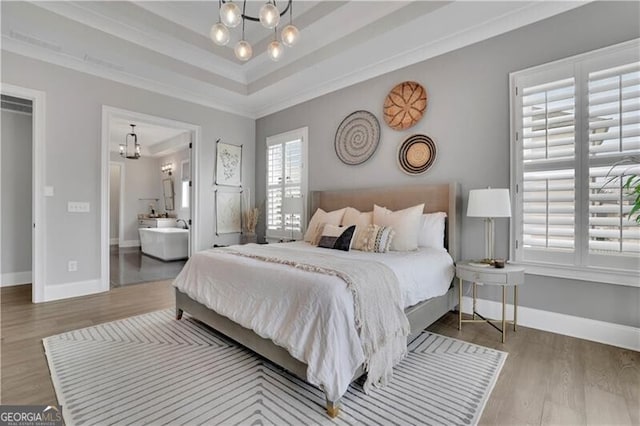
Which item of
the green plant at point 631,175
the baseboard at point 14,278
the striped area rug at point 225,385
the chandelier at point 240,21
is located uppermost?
the chandelier at point 240,21

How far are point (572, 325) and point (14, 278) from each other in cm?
699

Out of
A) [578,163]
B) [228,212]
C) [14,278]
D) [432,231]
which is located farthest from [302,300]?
[14,278]

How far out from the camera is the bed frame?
1.96m

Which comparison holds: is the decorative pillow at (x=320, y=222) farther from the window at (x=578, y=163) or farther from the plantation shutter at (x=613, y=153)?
the plantation shutter at (x=613, y=153)

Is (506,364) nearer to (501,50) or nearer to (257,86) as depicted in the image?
(501,50)

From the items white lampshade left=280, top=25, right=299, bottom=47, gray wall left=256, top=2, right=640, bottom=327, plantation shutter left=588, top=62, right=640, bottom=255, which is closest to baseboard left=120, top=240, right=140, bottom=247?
gray wall left=256, top=2, right=640, bottom=327

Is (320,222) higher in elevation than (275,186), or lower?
lower

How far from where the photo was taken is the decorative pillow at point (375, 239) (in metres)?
3.01

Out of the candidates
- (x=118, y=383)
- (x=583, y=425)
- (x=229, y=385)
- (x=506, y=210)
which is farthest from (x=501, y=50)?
(x=118, y=383)

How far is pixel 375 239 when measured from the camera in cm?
305

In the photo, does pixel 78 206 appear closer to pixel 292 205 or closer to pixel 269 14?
pixel 292 205

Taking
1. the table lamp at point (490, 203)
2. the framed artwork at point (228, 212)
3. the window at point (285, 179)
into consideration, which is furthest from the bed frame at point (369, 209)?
the framed artwork at point (228, 212)

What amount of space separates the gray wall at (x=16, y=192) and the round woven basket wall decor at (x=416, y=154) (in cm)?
560

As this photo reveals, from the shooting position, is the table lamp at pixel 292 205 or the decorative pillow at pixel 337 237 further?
the table lamp at pixel 292 205
